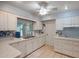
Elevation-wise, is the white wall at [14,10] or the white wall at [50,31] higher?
the white wall at [14,10]

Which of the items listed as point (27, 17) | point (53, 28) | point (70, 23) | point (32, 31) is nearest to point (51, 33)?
point (53, 28)

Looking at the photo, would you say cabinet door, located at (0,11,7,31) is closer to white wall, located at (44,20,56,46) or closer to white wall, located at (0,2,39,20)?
white wall, located at (0,2,39,20)

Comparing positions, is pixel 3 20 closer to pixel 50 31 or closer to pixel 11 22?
pixel 11 22

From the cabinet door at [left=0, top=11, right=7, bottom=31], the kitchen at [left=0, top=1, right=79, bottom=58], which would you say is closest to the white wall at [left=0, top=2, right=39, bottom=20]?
the kitchen at [left=0, top=1, right=79, bottom=58]

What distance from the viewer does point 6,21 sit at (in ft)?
10.1

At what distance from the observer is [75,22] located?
4.24 meters

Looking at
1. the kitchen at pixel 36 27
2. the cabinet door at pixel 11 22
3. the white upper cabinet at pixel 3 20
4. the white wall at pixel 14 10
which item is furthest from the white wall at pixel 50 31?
the white upper cabinet at pixel 3 20

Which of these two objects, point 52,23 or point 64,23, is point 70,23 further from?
point 52,23

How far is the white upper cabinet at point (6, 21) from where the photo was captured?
9.59 feet

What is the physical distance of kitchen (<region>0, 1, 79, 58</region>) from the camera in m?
3.16

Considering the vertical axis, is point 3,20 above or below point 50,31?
above

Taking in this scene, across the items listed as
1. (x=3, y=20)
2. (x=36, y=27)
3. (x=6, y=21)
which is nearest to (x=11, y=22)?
(x=6, y=21)

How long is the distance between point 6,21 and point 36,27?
3.01 m

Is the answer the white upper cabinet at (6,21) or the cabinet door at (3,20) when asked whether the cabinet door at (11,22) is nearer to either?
the white upper cabinet at (6,21)
